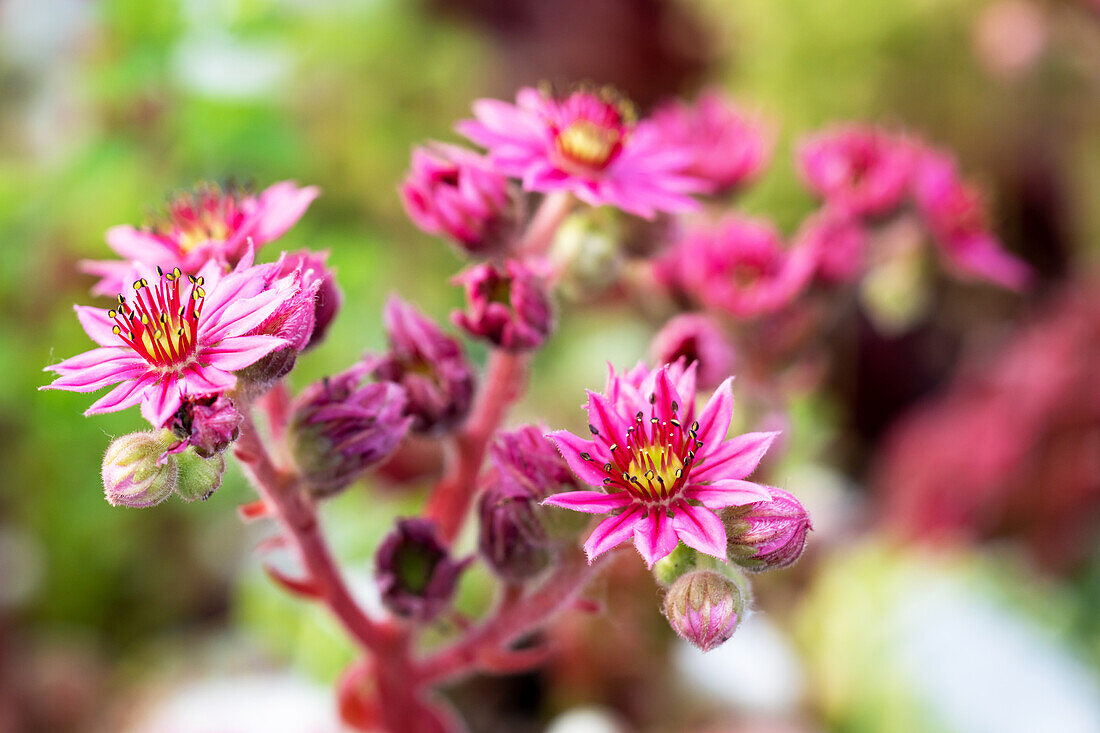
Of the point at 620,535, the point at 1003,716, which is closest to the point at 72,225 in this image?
the point at 620,535

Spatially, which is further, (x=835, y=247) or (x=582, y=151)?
(x=835, y=247)

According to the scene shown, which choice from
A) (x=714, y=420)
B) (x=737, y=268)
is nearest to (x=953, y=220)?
(x=737, y=268)

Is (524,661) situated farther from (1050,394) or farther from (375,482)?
(1050,394)

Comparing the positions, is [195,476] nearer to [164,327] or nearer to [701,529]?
[164,327]

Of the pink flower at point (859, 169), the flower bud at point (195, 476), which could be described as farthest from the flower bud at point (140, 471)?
the pink flower at point (859, 169)

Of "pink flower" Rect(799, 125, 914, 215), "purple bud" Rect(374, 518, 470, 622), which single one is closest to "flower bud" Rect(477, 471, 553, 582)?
"purple bud" Rect(374, 518, 470, 622)

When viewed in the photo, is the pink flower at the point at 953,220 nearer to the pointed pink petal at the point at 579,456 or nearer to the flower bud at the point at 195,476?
the pointed pink petal at the point at 579,456

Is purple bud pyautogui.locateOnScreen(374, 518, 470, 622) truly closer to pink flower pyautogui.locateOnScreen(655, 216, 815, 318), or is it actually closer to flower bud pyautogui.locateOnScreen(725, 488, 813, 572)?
flower bud pyautogui.locateOnScreen(725, 488, 813, 572)
